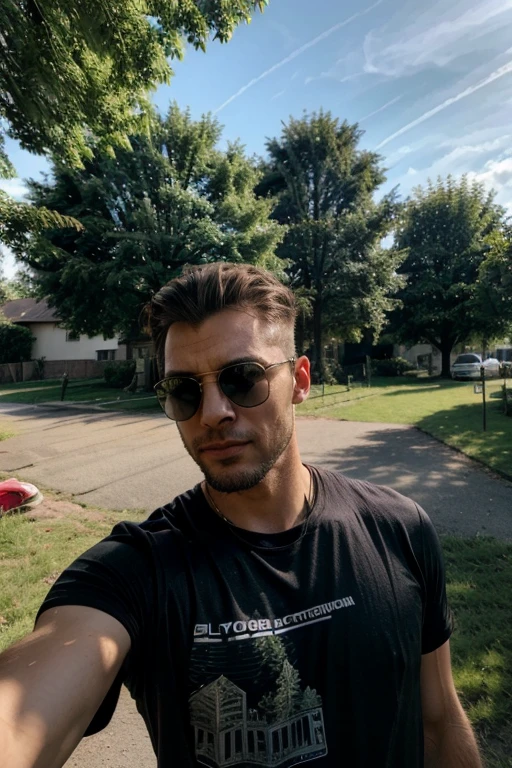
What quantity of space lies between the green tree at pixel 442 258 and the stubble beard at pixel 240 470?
3322 centimetres

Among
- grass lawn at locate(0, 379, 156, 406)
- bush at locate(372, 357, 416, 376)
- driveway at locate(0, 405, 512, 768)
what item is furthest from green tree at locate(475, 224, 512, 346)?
bush at locate(372, 357, 416, 376)

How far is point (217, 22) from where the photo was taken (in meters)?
6.11

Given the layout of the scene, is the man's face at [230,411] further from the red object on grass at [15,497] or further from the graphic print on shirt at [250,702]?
the red object on grass at [15,497]

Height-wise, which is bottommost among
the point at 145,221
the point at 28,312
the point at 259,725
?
the point at 259,725

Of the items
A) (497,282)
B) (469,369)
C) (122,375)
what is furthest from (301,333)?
(497,282)

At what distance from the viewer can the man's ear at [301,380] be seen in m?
1.79

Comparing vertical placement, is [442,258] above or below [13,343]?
above

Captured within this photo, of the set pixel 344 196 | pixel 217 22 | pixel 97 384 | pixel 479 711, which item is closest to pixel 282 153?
pixel 344 196

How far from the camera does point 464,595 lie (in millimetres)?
3938

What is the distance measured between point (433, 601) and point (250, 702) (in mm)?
712

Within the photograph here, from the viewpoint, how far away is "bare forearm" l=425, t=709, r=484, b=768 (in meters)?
1.42

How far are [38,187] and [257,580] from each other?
2495 cm

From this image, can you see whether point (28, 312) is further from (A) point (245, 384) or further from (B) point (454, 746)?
(B) point (454, 746)

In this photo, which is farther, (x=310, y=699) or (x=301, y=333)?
(x=301, y=333)
